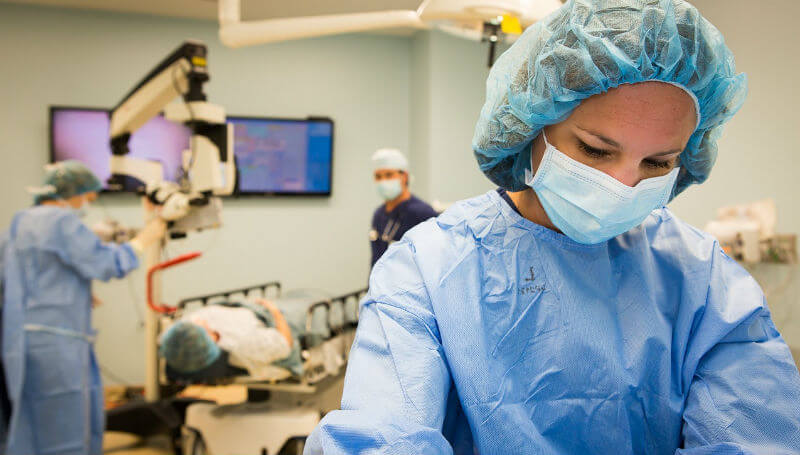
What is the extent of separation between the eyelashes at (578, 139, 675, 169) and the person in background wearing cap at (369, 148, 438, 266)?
2379 millimetres

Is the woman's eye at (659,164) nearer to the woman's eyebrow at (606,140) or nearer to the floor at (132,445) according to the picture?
the woman's eyebrow at (606,140)

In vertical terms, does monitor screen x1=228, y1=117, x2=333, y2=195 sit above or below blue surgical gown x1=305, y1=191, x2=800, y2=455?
above

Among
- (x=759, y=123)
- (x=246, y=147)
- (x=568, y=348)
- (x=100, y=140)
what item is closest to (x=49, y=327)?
(x=100, y=140)

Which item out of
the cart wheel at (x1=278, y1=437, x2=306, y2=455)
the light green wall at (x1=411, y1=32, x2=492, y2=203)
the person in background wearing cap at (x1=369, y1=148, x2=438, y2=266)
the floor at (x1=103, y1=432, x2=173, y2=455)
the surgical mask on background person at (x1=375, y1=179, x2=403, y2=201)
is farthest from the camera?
the surgical mask on background person at (x1=375, y1=179, x2=403, y2=201)

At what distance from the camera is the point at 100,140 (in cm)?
381

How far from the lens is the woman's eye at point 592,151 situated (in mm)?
741

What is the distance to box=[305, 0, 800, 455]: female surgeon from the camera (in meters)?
0.67

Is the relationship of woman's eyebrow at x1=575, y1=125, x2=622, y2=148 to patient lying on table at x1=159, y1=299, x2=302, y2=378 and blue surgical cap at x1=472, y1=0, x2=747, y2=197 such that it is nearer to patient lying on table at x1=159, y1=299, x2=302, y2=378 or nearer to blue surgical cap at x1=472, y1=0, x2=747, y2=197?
blue surgical cap at x1=472, y1=0, x2=747, y2=197

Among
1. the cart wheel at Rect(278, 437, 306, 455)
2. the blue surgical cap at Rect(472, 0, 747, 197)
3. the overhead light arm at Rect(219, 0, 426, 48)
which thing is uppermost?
the overhead light arm at Rect(219, 0, 426, 48)

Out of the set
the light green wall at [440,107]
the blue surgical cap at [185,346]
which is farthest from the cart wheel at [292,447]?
the light green wall at [440,107]

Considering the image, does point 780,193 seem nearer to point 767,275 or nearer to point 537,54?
point 767,275

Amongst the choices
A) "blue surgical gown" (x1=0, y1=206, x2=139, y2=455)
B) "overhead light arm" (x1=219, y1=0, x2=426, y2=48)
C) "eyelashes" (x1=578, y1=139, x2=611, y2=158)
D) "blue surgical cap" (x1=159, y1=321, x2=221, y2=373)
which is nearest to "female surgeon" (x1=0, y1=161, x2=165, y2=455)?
"blue surgical gown" (x1=0, y1=206, x2=139, y2=455)

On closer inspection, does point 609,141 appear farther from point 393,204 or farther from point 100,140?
point 100,140

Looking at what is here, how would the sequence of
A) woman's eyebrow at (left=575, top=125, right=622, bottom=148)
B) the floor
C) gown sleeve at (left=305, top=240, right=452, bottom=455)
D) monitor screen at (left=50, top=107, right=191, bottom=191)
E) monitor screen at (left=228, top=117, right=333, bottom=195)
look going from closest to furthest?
gown sleeve at (left=305, top=240, right=452, bottom=455), woman's eyebrow at (left=575, top=125, right=622, bottom=148), the floor, monitor screen at (left=50, top=107, right=191, bottom=191), monitor screen at (left=228, top=117, right=333, bottom=195)
